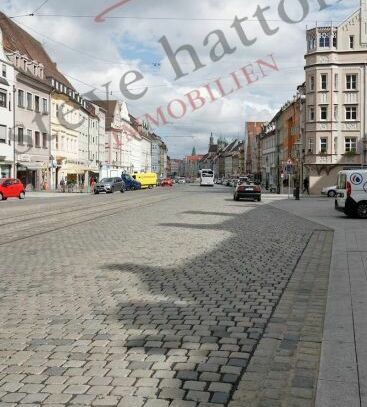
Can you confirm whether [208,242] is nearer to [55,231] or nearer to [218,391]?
[55,231]

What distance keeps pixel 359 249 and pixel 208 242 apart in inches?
138

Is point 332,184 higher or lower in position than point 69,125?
lower

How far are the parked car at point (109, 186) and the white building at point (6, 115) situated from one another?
8.42 metres

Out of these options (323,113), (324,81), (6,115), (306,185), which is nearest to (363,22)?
(324,81)

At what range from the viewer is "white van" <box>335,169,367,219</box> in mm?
22656

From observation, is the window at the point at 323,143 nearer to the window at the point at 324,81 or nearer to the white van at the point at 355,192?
the window at the point at 324,81

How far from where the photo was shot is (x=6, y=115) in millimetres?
55188

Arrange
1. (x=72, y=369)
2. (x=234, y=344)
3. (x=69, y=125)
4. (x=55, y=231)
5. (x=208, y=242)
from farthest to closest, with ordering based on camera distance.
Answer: (x=69, y=125), (x=55, y=231), (x=208, y=242), (x=234, y=344), (x=72, y=369)

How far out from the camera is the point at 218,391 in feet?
14.6

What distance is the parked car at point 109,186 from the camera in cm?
5966

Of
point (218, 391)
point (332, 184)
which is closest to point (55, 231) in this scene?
point (218, 391)

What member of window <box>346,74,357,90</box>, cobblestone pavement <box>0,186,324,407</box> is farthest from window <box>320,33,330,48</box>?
cobblestone pavement <box>0,186,324,407</box>

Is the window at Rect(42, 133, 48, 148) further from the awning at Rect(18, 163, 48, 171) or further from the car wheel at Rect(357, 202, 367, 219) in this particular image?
the car wheel at Rect(357, 202, 367, 219)

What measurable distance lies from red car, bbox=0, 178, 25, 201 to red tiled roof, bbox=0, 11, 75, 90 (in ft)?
61.7
